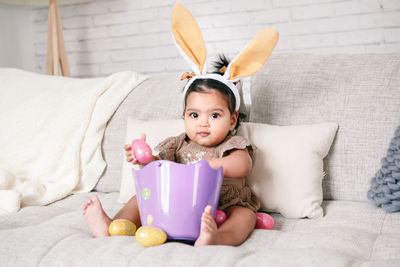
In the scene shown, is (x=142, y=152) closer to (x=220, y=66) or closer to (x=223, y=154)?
(x=223, y=154)

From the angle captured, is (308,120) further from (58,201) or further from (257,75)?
(58,201)

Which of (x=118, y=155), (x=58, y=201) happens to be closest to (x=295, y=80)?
(x=118, y=155)

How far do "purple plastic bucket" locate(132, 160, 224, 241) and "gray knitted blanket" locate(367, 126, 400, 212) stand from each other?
0.51 metres

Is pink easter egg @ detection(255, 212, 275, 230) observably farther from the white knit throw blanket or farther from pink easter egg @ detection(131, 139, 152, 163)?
the white knit throw blanket

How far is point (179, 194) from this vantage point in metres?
1.11

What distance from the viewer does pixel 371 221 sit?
4.25 feet

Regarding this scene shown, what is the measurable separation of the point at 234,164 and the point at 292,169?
23 centimetres

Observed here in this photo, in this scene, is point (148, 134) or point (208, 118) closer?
point (208, 118)

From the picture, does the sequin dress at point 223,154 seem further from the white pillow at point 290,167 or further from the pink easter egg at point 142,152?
the pink easter egg at point 142,152

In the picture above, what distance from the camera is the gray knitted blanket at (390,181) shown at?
4.35 ft

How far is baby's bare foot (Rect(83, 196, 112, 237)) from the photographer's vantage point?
1.20 meters

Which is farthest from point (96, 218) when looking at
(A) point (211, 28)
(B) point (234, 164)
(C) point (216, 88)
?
(A) point (211, 28)

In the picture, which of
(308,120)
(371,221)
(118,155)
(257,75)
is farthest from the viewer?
(118,155)

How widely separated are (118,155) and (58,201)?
0.89 feet
